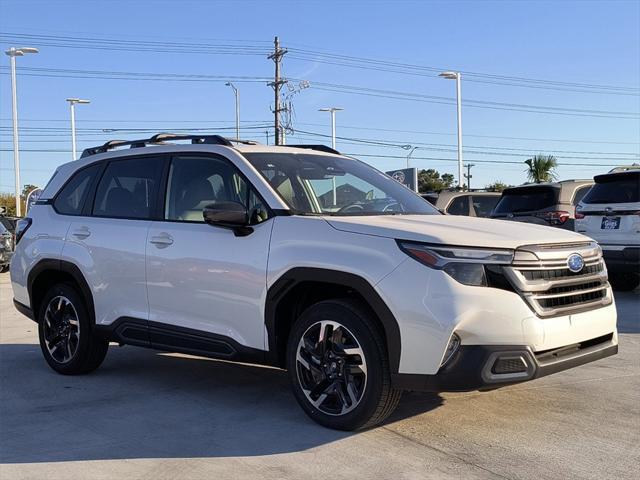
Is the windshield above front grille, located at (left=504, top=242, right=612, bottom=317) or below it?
above

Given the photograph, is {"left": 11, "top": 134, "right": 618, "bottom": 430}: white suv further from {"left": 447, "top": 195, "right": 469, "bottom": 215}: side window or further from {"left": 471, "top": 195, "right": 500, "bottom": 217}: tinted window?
{"left": 471, "top": 195, "right": 500, "bottom": 217}: tinted window

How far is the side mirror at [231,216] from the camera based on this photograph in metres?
4.60

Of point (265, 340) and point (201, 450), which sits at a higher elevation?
point (265, 340)

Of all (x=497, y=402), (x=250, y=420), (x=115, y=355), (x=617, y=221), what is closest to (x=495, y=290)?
(x=497, y=402)

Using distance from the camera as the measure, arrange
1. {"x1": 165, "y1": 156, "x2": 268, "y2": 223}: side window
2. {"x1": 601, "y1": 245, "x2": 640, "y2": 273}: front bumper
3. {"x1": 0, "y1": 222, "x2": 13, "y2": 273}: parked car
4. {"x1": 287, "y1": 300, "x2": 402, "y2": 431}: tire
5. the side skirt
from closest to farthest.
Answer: {"x1": 287, "y1": 300, "x2": 402, "y2": 431}: tire
the side skirt
{"x1": 165, "y1": 156, "x2": 268, "y2": 223}: side window
{"x1": 601, "y1": 245, "x2": 640, "y2": 273}: front bumper
{"x1": 0, "y1": 222, "x2": 13, "y2": 273}: parked car

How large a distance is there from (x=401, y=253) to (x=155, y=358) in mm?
3718

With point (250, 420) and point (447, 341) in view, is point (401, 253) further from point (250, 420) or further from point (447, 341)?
point (250, 420)

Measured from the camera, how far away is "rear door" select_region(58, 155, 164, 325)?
17.6 ft

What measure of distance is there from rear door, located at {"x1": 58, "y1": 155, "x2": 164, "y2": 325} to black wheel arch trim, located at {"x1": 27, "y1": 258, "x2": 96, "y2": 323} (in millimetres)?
54

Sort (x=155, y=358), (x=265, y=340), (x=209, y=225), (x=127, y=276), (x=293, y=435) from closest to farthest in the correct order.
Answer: (x=293, y=435)
(x=265, y=340)
(x=209, y=225)
(x=127, y=276)
(x=155, y=358)

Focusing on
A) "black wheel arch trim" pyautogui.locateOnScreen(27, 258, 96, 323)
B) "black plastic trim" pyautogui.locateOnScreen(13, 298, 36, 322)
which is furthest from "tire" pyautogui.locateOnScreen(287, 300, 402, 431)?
"black plastic trim" pyautogui.locateOnScreen(13, 298, 36, 322)

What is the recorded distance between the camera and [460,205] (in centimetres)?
1515

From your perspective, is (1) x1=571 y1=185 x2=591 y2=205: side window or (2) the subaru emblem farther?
(1) x1=571 y1=185 x2=591 y2=205: side window

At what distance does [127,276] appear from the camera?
5.41 metres
